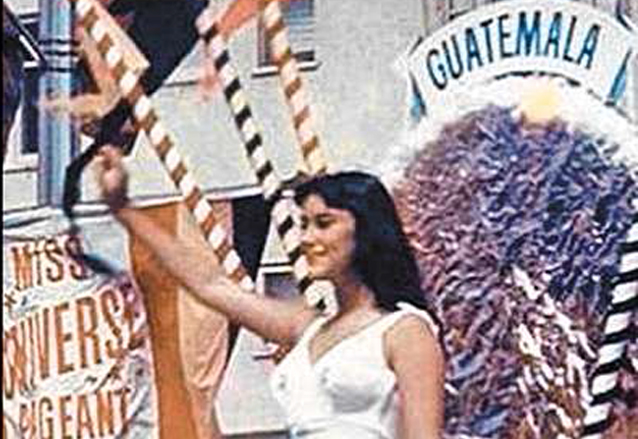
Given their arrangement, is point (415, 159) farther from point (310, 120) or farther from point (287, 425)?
point (287, 425)

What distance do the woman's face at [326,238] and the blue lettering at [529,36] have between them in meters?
0.43

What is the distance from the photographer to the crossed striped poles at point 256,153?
4.70 metres

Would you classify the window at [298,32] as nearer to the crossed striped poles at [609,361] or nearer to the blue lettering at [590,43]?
the blue lettering at [590,43]

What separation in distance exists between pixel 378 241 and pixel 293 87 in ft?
1.10

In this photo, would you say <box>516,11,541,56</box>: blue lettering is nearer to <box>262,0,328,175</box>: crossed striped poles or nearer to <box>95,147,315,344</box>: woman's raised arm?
<box>262,0,328,175</box>: crossed striped poles

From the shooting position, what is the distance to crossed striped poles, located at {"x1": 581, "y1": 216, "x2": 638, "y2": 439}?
4555mm

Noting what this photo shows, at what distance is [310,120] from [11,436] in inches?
33.2

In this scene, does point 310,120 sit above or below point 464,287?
above

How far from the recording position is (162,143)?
4.83 metres

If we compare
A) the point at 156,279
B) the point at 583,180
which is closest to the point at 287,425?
the point at 156,279

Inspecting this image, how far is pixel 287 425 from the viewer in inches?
184

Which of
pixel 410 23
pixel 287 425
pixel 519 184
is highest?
pixel 410 23

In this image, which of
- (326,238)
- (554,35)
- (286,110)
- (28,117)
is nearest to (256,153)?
(286,110)

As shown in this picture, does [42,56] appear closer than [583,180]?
No
